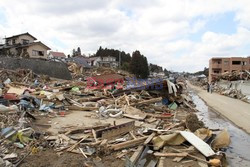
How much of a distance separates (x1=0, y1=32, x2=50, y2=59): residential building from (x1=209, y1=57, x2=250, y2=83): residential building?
4052cm

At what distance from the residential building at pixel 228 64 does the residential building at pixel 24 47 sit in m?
40.5

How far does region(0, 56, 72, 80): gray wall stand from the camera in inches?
917

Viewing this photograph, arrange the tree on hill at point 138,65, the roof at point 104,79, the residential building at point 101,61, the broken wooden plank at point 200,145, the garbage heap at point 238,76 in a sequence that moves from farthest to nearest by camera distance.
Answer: the residential building at point 101,61
the tree on hill at point 138,65
the garbage heap at point 238,76
the roof at point 104,79
the broken wooden plank at point 200,145

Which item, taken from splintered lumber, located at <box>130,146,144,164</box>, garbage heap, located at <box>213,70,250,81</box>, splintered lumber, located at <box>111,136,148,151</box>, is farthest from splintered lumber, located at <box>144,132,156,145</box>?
garbage heap, located at <box>213,70,250,81</box>

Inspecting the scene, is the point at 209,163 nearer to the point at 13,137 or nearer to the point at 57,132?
the point at 57,132

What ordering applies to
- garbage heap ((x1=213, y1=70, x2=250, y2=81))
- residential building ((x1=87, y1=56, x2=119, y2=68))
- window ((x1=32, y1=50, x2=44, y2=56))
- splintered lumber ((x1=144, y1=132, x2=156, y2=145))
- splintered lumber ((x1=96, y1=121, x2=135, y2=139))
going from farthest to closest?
residential building ((x1=87, y1=56, x2=119, y2=68)), window ((x1=32, y1=50, x2=44, y2=56)), garbage heap ((x1=213, y1=70, x2=250, y2=81)), splintered lumber ((x1=96, y1=121, x2=135, y2=139)), splintered lumber ((x1=144, y1=132, x2=156, y2=145))

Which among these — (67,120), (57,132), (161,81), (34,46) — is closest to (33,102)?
A: (67,120)

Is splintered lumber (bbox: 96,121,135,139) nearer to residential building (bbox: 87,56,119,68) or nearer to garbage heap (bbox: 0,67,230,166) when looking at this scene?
garbage heap (bbox: 0,67,230,166)

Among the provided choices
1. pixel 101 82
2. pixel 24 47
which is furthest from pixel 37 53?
pixel 101 82

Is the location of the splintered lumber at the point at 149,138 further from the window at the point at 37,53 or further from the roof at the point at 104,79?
the window at the point at 37,53

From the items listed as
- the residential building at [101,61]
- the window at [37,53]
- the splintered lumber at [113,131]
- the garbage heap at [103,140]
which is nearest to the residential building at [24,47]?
the window at [37,53]

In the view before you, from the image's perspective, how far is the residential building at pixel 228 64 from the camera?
54.0m

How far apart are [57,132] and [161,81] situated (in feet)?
40.4

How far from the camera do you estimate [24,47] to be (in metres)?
37.8
